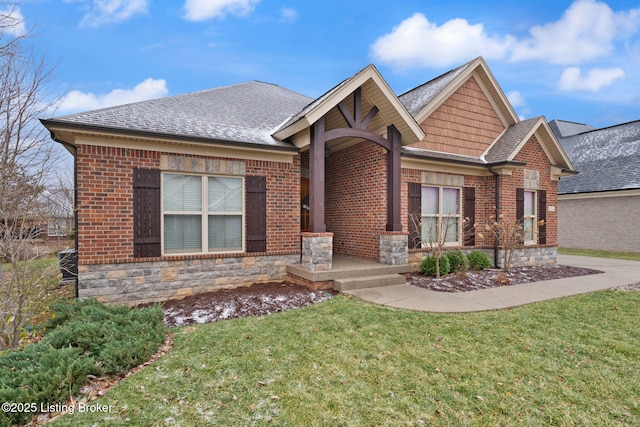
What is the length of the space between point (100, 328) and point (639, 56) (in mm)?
31374

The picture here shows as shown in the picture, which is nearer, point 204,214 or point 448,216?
point 204,214

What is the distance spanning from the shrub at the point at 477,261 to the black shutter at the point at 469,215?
70 cm

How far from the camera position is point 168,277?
6.37 metres

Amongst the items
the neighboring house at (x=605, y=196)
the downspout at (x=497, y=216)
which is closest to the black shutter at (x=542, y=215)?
the downspout at (x=497, y=216)

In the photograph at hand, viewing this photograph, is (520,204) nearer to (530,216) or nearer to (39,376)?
(530,216)

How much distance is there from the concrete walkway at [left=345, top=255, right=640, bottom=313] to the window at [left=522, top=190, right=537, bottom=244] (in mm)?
2439

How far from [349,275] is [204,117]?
4.99 m

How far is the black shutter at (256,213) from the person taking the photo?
7.11m

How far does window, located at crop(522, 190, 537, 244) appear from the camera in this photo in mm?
10586

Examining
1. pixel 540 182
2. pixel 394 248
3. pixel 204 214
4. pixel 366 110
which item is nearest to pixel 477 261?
pixel 394 248

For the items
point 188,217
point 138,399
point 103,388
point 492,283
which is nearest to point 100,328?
point 103,388

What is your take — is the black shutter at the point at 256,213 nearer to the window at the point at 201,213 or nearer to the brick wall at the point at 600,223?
the window at the point at 201,213

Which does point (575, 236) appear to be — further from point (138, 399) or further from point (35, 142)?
point (35, 142)

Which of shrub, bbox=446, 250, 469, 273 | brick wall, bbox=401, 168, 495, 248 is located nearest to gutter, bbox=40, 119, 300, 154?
shrub, bbox=446, 250, 469, 273
